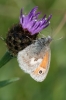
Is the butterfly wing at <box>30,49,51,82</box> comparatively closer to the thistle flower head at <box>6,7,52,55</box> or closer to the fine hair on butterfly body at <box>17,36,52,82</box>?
the fine hair on butterfly body at <box>17,36,52,82</box>

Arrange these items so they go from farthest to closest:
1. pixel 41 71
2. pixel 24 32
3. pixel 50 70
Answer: pixel 50 70 → pixel 24 32 → pixel 41 71

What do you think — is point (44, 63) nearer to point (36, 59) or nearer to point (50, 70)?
point (36, 59)

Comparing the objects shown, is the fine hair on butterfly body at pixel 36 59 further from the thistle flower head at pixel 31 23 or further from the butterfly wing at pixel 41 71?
the thistle flower head at pixel 31 23

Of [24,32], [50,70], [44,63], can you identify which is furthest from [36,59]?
[50,70]

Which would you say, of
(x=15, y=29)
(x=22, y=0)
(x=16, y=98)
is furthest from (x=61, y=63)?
(x=15, y=29)

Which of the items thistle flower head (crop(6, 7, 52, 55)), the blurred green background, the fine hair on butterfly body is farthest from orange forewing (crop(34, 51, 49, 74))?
the blurred green background

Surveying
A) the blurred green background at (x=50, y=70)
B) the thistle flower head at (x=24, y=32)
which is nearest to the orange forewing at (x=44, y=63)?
the thistle flower head at (x=24, y=32)

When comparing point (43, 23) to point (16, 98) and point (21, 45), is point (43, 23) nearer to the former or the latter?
point (21, 45)
